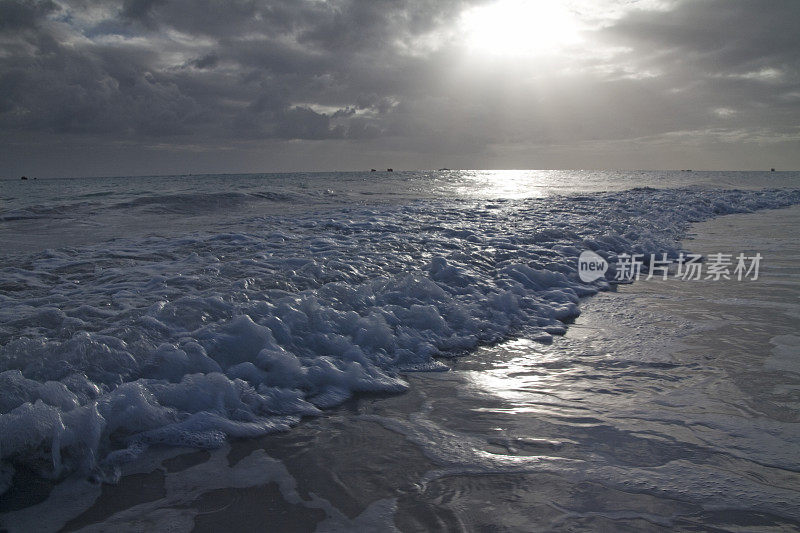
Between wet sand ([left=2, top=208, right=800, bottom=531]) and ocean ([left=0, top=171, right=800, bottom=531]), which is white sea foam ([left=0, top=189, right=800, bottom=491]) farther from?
wet sand ([left=2, top=208, right=800, bottom=531])

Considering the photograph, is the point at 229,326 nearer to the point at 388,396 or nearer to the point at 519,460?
the point at 388,396

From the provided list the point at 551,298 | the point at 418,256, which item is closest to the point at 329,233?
the point at 418,256

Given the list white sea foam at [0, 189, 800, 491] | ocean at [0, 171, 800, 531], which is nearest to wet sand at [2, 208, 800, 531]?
ocean at [0, 171, 800, 531]

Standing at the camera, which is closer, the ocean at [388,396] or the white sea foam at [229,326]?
the ocean at [388,396]

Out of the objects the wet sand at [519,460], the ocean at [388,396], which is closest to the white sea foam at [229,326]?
the ocean at [388,396]

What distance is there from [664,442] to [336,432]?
1.88m

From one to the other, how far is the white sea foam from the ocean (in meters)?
0.02

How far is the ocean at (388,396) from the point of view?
223 cm

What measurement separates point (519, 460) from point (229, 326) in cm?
255

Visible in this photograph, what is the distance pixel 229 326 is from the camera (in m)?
3.97

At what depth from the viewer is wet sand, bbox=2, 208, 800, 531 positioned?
7.00 ft

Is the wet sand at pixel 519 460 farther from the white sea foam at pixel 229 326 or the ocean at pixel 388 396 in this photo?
the white sea foam at pixel 229 326

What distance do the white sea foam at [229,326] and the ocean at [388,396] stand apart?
0.06ft

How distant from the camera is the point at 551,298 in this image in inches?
231
